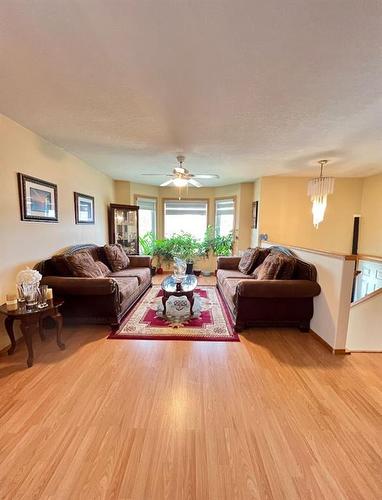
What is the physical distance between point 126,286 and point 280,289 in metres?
2.03

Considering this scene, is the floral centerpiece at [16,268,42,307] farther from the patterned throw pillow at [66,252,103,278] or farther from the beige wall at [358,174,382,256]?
the beige wall at [358,174,382,256]

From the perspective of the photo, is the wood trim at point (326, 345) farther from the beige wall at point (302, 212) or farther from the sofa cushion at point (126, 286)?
the beige wall at point (302, 212)

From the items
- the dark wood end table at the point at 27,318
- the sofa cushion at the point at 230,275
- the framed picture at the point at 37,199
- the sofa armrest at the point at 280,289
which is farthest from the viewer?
the sofa cushion at the point at 230,275

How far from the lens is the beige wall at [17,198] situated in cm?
239

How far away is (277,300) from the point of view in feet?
9.38

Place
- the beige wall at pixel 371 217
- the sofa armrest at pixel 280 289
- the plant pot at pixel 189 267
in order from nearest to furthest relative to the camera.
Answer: the sofa armrest at pixel 280 289 → the beige wall at pixel 371 217 → the plant pot at pixel 189 267

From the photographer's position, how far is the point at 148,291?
448 centimetres

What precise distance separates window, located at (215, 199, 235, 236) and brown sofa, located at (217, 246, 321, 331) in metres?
3.13

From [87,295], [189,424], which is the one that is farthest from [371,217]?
[87,295]

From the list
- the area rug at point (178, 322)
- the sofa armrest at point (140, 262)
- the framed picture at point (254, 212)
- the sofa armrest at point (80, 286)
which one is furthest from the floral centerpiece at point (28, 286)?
the framed picture at point (254, 212)

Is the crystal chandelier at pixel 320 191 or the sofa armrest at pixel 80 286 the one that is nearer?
the sofa armrest at pixel 80 286

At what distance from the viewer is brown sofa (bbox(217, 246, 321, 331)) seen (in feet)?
9.11

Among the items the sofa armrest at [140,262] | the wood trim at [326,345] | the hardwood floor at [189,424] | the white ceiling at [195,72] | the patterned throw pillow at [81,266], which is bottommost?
the hardwood floor at [189,424]

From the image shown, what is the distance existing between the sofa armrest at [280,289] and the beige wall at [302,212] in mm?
2456
